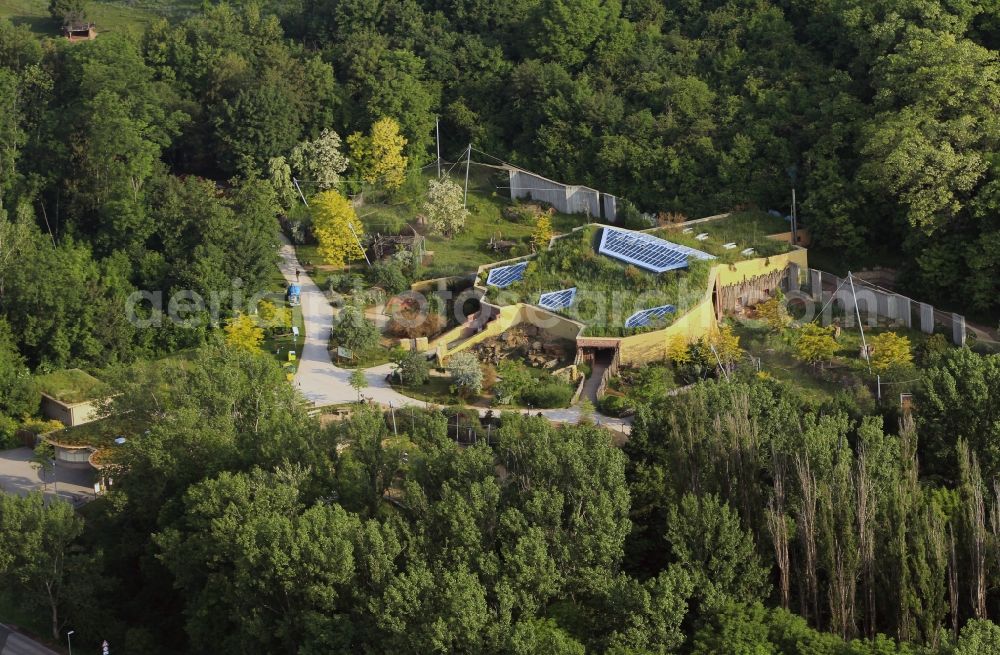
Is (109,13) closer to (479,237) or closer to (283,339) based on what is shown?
(479,237)

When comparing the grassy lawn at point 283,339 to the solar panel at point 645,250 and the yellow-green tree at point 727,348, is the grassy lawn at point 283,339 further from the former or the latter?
the yellow-green tree at point 727,348

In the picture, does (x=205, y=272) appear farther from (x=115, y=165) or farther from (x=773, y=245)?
(x=773, y=245)

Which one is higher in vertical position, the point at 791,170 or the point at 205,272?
the point at 791,170

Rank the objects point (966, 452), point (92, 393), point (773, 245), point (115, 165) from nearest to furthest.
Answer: point (966, 452) → point (92, 393) → point (773, 245) → point (115, 165)

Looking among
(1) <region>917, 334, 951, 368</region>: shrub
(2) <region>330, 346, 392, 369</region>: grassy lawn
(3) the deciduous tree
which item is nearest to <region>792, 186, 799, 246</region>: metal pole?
(1) <region>917, 334, 951, 368</region>: shrub

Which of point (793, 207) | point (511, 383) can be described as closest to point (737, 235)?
point (793, 207)

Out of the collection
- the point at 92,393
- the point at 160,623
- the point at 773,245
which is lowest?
the point at 160,623

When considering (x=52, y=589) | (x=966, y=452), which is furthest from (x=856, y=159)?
(x=52, y=589)
